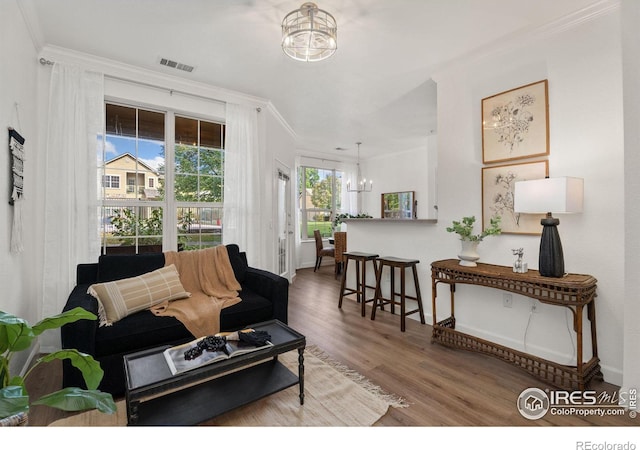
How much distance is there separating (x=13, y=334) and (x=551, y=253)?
121 inches

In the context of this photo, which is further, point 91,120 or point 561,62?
point 91,120

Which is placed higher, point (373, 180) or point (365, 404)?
point (373, 180)

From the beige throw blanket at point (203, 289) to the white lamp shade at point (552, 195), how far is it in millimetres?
2470

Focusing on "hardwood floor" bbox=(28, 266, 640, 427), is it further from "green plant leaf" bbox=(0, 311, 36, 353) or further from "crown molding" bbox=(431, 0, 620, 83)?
"crown molding" bbox=(431, 0, 620, 83)

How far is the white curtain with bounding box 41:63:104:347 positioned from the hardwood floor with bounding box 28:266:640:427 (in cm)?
81

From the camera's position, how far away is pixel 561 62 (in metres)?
2.38

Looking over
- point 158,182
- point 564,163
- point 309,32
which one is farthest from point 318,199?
point 564,163

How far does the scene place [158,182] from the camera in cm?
353

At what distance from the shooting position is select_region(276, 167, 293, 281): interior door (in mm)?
5252

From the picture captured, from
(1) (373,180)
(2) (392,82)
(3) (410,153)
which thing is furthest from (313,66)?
(1) (373,180)

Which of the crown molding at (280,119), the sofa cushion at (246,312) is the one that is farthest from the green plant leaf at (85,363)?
the crown molding at (280,119)

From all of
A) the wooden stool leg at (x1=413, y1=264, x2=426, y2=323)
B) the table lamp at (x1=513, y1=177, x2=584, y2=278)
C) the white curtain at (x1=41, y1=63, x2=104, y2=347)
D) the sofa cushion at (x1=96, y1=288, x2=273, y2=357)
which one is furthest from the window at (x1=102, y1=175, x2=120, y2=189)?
the table lamp at (x1=513, y1=177, x2=584, y2=278)
